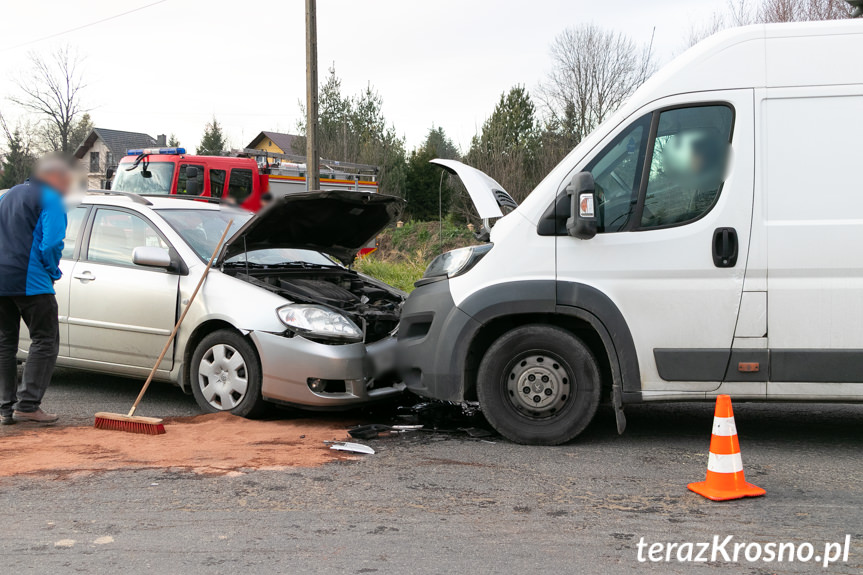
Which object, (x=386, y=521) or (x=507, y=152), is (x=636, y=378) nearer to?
(x=386, y=521)

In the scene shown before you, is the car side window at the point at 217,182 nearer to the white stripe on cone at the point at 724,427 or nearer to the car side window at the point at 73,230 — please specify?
the car side window at the point at 73,230

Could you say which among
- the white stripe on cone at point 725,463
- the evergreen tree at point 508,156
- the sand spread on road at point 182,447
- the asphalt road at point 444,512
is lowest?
the asphalt road at point 444,512

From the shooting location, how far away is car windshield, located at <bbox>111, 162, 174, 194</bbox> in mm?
16703

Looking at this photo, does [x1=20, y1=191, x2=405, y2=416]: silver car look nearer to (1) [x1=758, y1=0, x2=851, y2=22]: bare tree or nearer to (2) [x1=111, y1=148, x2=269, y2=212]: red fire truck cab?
(2) [x1=111, y1=148, x2=269, y2=212]: red fire truck cab

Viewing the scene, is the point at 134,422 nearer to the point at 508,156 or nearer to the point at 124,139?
the point at 508,156

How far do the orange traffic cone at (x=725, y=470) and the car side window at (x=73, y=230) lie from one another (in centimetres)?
558

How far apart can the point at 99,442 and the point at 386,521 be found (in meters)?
2.55

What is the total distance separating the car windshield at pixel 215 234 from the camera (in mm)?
6641

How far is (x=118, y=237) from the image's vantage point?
22.4 feet

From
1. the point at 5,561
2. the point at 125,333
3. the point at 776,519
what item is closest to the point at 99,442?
the point at 125,333

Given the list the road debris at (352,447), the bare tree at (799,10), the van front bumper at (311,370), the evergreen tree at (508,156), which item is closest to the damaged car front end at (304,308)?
the van front bumper at (311,370)

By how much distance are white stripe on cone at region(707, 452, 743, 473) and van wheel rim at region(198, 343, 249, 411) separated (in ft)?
11.1

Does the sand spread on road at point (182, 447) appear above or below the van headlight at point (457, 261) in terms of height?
below

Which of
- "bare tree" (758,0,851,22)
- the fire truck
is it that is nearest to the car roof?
the fire truck
